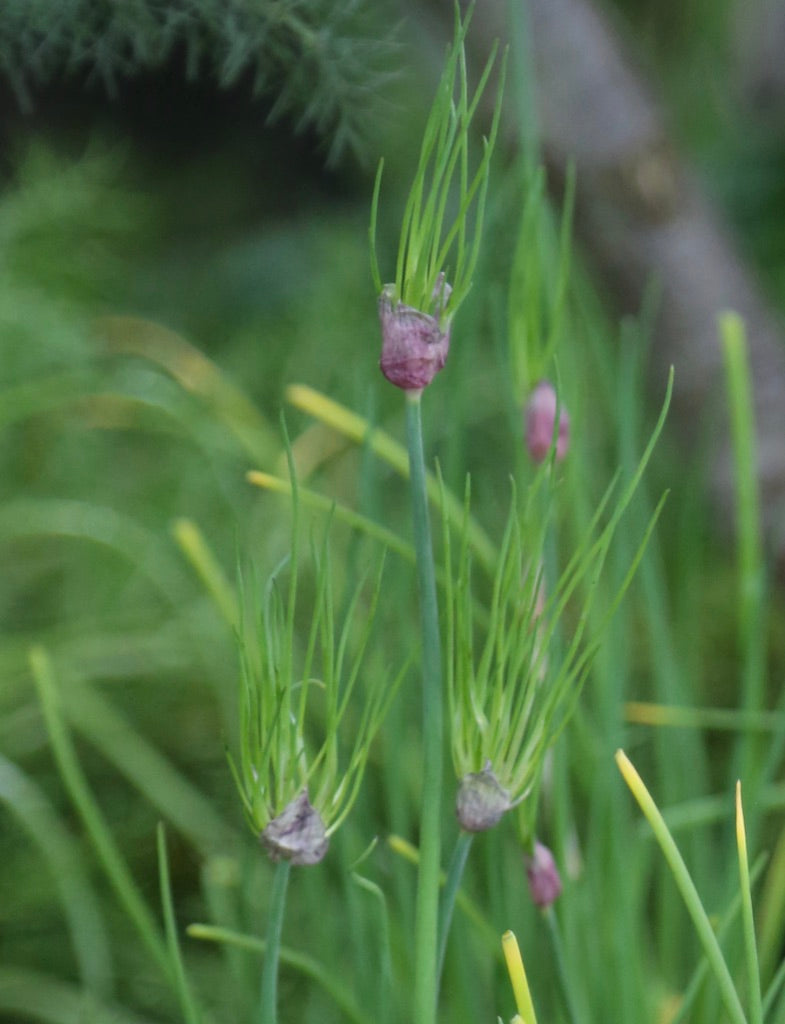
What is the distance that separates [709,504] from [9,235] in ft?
1.82

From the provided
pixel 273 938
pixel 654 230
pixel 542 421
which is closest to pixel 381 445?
pixel 542 421

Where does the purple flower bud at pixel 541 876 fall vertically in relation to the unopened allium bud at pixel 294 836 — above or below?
below

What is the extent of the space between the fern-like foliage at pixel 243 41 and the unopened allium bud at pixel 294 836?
0.15 meters

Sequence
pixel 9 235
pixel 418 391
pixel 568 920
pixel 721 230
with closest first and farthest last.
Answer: pixel 418 391
pixel 568 920
pixel 721 230
pixel 9 235

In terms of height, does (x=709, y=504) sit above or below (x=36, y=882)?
above

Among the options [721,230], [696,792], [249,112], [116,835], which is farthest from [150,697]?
[249,112]

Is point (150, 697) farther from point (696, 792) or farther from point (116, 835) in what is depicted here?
point (696, 792)

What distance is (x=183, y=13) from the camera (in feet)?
0.84

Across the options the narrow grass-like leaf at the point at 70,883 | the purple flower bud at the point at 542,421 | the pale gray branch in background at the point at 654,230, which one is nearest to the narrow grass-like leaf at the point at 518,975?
the purple flower bud at the point at 542,421

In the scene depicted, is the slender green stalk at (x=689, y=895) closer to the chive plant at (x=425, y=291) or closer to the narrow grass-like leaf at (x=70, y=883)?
the chive plant at (x=425, y=291)

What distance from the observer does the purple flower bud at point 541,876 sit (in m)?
0.27

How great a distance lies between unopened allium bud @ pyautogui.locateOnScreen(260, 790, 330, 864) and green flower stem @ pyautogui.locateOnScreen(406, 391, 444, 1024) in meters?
0.02

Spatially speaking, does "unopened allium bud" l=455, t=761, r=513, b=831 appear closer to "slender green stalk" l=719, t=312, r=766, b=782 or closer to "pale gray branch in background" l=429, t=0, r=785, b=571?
"slender green stalk" l=719, t=312, r=766, b=782

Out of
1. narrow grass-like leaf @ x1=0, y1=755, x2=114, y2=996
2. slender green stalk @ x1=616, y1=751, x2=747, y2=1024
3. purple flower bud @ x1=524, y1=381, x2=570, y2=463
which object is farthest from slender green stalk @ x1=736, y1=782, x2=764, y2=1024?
narrow grass-like leaf @ x1=0, y1=755, x2=114, y2=996
